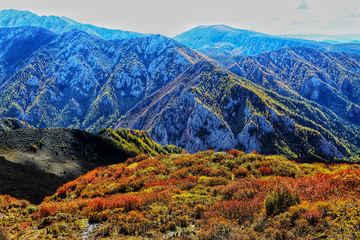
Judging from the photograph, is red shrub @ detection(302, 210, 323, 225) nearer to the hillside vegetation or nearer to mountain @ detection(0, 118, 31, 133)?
the hillside vegetation

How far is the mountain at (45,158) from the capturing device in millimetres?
32294

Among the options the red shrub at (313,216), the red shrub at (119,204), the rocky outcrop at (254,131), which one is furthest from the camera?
the rocky outcrop at (254,131)

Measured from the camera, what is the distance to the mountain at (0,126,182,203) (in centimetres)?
3229

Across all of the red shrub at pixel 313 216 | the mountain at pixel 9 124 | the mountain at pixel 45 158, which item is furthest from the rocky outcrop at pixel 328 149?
the mountain at pixel 9 124

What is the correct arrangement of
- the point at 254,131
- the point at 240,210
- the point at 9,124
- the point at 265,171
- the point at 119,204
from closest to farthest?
the point at 240,210 → the point at 119,204 → the point at 265,171 → the point at 9,124 → the point at 254,131


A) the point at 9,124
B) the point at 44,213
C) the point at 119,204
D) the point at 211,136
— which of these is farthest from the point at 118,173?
the point at 211,136

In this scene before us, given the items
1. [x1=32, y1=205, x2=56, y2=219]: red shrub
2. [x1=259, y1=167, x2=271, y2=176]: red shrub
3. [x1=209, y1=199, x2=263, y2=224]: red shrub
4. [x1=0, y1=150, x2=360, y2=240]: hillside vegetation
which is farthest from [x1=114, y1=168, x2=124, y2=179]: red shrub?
[x1=259, y1=167, x2=271, y2=176]: red shrub

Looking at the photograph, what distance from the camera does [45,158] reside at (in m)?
48.3

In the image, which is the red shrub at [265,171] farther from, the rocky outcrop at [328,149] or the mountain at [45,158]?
the rocky outcrop at [328,149]

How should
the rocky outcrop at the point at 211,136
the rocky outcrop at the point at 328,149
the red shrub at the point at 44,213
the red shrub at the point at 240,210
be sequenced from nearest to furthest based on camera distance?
the red shrub at the point at 240,210, the red shrub at the point at 44,213, the rocky outcrop at the point at 328,149, the rocky outcrop at the point at 211,136

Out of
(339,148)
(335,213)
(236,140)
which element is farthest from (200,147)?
(335,213)

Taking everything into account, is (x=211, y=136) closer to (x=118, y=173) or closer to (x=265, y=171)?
(x=118, y=173)

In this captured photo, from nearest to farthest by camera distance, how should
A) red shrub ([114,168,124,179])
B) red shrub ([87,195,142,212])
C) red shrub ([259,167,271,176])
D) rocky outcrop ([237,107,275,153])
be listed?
red shrub ([87,195,142,212]) → red shrub ([259,167,271,176]) → red shrub ([114,168,124,179]) → rocky outcrop ([237,107,275,153])

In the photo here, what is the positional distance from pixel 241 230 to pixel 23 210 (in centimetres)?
1604
